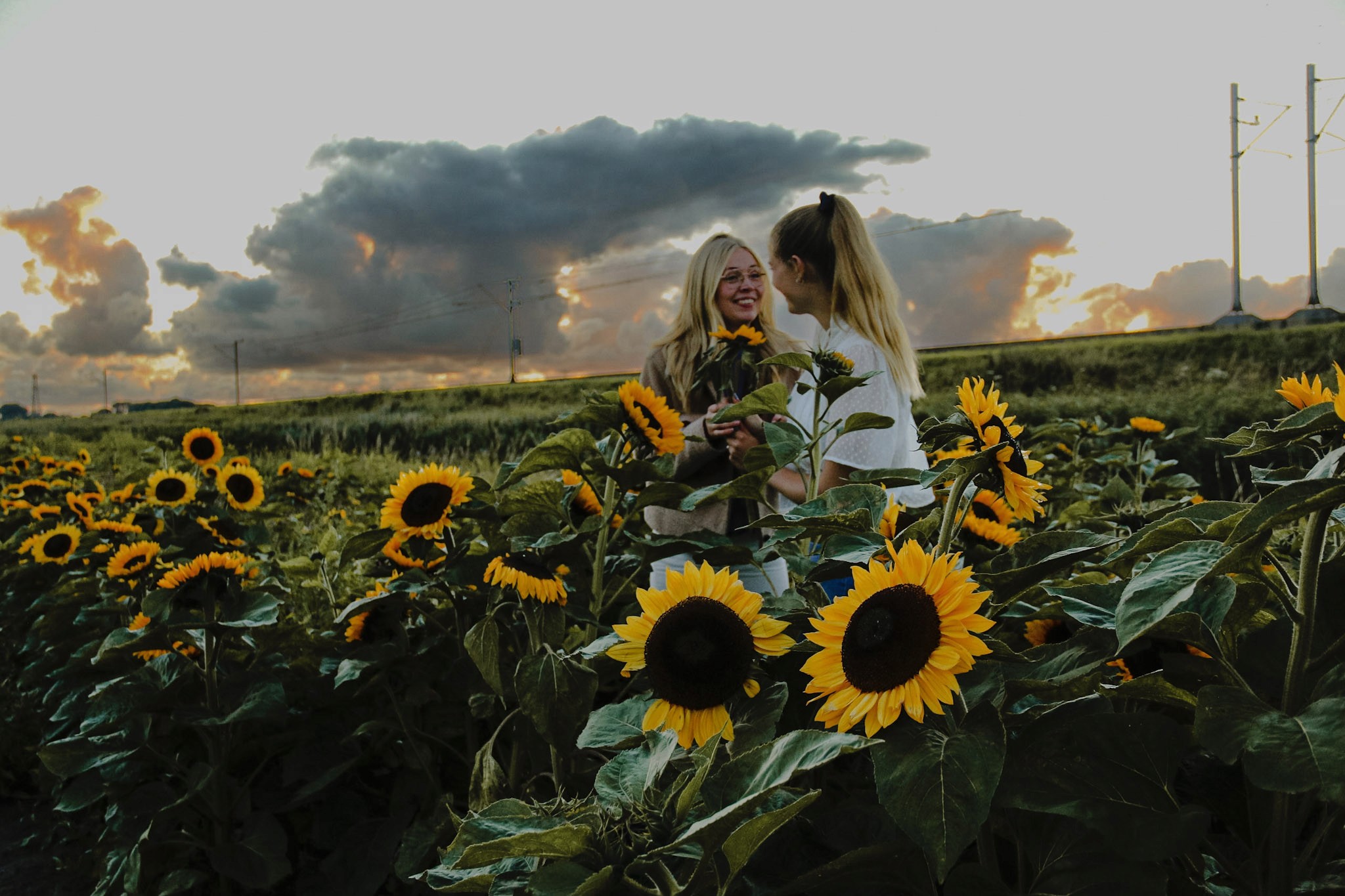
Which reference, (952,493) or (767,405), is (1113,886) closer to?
(952,493)

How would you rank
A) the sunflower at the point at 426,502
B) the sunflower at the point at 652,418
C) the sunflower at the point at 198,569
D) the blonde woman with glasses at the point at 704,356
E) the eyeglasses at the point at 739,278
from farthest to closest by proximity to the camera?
the eyeglasses at the point at 739,278 < the blonde woman with glasses at the point at 704,356 < the sunflower at the point at 198,569 < the sunflower at the point at 426,502 < the sunflower at the point at 652,418

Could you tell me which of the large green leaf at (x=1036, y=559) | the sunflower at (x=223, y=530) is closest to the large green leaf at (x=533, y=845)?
the large green leaf at (x=1036, y=559)

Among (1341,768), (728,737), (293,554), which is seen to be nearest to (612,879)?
(728,737)

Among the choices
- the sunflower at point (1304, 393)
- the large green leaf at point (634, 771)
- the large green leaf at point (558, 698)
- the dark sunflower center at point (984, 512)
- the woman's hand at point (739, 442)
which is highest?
the sunflower at point (1304, 393)

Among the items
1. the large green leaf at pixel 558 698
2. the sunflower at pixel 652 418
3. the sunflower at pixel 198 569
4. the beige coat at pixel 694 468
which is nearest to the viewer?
the large green leaf at pixel 558 698

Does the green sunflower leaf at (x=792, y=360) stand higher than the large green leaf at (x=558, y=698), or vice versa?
the green sunflower leaf at (x=792, y=360)

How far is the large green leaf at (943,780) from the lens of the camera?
23.5 inches

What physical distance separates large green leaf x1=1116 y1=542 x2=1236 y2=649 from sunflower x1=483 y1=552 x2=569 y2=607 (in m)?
0.86

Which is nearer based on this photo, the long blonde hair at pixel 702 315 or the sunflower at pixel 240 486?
the long blonde hair at pixel 702 315

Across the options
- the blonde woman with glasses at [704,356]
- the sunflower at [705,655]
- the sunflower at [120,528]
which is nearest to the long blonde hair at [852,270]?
the blonde woman with glasses at [704,356]

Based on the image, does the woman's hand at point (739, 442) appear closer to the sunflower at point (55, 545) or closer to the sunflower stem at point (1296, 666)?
the sunflower stem at point (1296, 666)

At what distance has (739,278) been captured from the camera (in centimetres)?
290

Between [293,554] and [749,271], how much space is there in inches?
107

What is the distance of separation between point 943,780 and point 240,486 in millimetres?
2929
